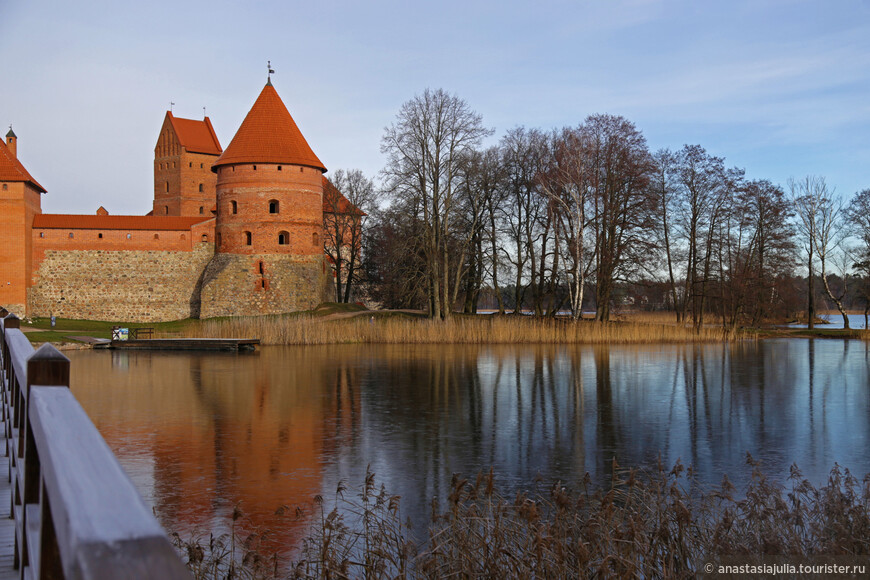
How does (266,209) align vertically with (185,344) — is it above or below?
above

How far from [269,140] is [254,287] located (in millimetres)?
6854

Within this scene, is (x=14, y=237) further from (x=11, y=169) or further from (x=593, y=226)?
(x=593, y=226)

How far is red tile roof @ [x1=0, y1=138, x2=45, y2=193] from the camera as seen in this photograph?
35906 mm

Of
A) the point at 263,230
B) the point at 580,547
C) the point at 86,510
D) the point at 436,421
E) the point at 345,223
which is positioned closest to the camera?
the point at 86,510

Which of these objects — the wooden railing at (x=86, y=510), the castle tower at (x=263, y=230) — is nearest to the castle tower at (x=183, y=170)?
the castle tower at (x=263, y=230)

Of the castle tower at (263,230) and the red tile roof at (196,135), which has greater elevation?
the red tile roof at (196,135)

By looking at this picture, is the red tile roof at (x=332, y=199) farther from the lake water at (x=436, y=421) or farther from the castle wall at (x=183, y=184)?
the lake water at (x=436, y=421)

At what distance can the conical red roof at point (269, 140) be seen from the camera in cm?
3597

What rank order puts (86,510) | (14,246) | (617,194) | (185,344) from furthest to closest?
(14,246)
(617,194)
(185,344)
(86,510)

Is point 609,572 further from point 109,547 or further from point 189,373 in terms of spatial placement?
point 189,373

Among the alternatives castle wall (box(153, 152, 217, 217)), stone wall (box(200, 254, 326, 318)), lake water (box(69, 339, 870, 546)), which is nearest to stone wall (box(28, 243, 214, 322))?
stone wall (box(200, 254, 326, 318))

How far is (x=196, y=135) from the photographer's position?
5450cm

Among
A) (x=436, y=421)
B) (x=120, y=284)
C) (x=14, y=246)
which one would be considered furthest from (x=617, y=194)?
(x=14, y=246)

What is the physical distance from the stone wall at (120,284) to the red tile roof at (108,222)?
1.18m
